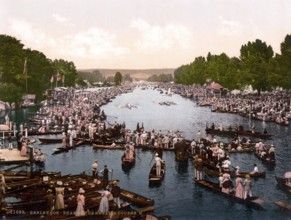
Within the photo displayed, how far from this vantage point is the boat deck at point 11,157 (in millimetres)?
47375

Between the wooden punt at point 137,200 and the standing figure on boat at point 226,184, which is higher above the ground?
the standing figure on boat at point 226,184

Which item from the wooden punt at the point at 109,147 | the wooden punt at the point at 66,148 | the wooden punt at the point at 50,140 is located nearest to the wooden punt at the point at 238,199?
the wooden punt at the point at 109,147

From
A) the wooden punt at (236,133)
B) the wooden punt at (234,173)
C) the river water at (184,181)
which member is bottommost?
the river water at (184,181)

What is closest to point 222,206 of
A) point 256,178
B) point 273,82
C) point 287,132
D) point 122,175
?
point 256,178

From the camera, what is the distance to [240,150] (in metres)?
54.2

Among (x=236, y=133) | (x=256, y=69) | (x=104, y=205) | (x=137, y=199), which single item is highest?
(x=256, y=69)

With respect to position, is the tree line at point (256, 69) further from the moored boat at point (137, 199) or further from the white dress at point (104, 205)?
the white dress at point (104, 205)

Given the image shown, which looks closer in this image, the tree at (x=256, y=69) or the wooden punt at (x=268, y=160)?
the wooden punt at (x=268, y=160)

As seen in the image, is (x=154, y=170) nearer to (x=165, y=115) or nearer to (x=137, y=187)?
(x=137, y=187)

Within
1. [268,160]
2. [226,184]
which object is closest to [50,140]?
[268,160]

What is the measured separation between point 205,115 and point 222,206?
6993 centimetres

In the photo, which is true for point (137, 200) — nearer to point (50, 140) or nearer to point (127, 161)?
point (127, 161)

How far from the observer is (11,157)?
48.9 m

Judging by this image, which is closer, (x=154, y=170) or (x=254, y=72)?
(x=154, y=170)
